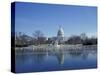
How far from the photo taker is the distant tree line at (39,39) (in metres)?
4.48

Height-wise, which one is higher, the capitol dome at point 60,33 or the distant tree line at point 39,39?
the capitol dome at point 60,33

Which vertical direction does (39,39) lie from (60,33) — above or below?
below

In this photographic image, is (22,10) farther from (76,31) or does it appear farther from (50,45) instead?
(76,31)

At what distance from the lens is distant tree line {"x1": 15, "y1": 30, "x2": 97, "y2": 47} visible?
4.48 m

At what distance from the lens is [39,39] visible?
15.3 feet

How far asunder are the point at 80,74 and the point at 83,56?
333 mm

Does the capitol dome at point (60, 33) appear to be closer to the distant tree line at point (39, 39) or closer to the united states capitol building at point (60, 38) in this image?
the united states capitol building at point (60, 38)

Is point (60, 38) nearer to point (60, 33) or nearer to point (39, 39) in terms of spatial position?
point (60, 33)

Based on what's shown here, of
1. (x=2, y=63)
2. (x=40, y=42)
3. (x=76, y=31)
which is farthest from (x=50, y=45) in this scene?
(x=2, y=63)

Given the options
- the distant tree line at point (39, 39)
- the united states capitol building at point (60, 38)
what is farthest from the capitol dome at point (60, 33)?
the distant tree line at point (39, 39)

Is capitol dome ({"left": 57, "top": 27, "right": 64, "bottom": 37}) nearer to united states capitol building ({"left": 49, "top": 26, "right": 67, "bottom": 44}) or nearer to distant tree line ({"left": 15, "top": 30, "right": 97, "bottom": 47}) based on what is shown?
united states capitol building ({"left": 49, "top": 26, "right": 67, "bottom": 44})

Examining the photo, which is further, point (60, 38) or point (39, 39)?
point (60, 38)

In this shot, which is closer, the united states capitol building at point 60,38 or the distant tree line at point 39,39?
the distant tree line at point 39,39

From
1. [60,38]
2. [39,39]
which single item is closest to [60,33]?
[60,38]
